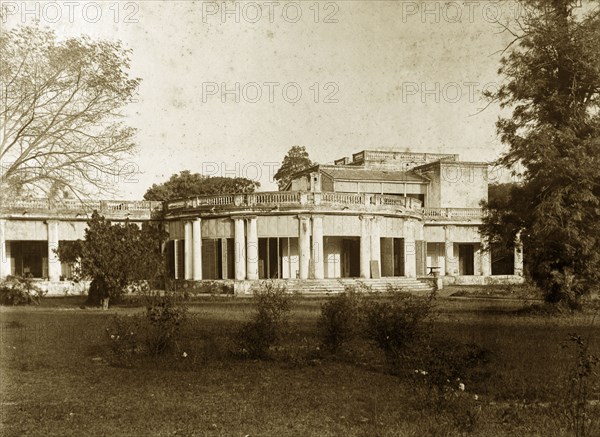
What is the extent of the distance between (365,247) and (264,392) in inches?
925

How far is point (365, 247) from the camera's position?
3192 centimetres

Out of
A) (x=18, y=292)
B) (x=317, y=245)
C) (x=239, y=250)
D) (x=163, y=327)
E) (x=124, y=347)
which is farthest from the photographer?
(x=239, y=250)

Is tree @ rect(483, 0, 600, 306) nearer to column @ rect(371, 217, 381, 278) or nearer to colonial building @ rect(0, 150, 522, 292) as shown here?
colonial building @ rect(0, 150, 522, 292)

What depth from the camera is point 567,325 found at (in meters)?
16.3

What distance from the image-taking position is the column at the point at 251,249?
30.8 meters

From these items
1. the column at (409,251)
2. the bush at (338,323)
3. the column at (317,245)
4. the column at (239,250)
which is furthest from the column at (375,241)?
the bush at (338,323)

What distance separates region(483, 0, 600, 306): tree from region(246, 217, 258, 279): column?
45.3ft

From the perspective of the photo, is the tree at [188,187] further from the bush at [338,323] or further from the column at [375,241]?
the bush at [338,323]

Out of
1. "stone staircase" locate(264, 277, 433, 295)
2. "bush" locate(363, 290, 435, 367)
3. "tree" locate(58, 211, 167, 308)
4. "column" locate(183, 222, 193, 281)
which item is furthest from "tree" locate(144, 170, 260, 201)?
"bush" locate(363, 290, 435, 367)

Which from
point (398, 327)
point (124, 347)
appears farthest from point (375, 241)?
point (124, 347)

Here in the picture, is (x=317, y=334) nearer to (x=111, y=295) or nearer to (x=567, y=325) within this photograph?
(x=567, y=325)

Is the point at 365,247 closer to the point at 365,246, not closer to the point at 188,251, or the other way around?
the point at 365,246

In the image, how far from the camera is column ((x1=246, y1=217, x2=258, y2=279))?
1212 inches

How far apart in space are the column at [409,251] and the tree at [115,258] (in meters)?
16.2
